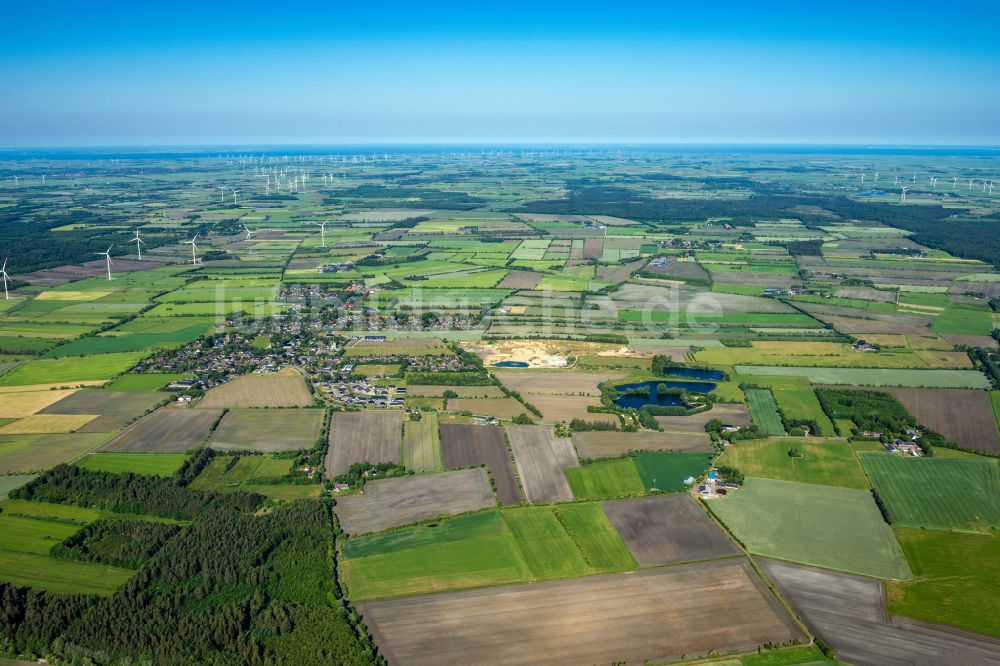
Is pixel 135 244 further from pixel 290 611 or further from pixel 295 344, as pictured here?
pixel 290 611

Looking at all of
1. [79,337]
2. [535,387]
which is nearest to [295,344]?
[79,337]

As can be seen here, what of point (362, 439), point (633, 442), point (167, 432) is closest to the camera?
point (633, 442)

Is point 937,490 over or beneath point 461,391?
beneath

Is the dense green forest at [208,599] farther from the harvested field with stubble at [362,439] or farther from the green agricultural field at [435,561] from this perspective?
the harvested field with stubble at [362,439]

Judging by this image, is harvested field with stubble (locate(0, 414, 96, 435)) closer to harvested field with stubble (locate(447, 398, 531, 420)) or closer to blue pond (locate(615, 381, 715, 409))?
harvested field with stubble (locate(447, 398, 531, 420))

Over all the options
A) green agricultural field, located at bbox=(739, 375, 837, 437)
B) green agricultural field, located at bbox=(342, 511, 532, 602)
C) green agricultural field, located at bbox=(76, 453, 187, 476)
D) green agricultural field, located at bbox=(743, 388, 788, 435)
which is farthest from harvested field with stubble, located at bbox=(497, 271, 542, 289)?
green agricultural field, located at bbox=(342, 511, 532, 602)

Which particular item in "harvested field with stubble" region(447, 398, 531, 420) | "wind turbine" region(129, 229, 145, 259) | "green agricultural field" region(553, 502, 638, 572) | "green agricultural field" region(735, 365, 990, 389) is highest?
"wind turbine" region(129, 229, 145, 259)

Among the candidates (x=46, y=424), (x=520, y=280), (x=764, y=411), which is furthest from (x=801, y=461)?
(x=520, y=280)

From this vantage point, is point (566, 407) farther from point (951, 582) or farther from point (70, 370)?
point (70, 370)
